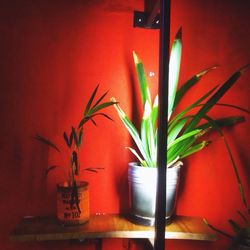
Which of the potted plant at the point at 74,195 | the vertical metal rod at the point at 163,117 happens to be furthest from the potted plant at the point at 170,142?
the vertical metal rod at the point at 163,117

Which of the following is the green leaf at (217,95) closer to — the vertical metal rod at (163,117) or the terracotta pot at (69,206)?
the vertical metal rod at (163,117)

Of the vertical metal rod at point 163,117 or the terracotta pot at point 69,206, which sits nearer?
the vertical metal rod at point 163,117

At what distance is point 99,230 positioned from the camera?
1041 millimetres

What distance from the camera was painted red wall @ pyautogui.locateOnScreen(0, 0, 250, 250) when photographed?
1.19m

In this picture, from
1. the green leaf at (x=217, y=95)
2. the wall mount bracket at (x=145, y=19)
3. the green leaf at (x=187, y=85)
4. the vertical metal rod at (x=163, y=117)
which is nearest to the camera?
the vertical metal rod at (x=163, y=117)

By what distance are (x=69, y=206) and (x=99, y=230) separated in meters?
0.14

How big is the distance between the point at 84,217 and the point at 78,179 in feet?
0.64

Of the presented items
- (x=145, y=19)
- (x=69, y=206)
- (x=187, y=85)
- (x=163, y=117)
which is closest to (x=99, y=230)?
(x=69, y=206)

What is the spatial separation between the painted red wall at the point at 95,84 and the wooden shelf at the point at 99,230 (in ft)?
0.36

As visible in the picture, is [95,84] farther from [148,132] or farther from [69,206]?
[69,206]

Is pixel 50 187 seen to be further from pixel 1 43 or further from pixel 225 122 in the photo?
pixel 225 122

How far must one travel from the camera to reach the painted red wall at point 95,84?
1.19m

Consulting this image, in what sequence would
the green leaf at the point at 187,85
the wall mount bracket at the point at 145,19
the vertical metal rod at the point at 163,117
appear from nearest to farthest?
the vertical metal rod at the point at 163,117 < the green leaf at the point at 187,85 < the wall mount bracket at the point at 145,19

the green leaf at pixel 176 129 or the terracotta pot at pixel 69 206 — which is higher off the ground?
the green leaf at pixel 176 129
